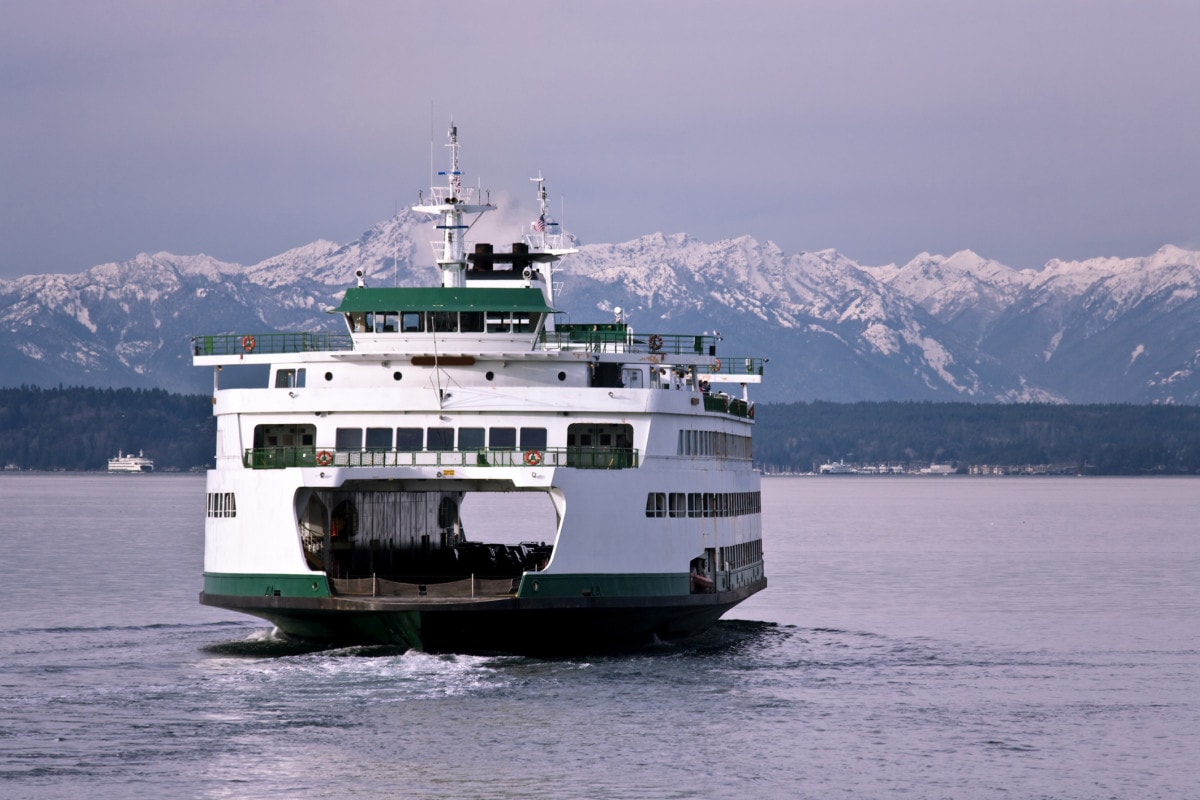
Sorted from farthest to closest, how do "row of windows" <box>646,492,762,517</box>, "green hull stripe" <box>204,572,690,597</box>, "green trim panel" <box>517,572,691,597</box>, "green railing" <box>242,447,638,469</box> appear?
"row of windows" <box>646,492,762,517</box> → "green railing" <box>242,447,638,469</box> → "green hull stripe" <box>204,572,690,597</box> → "green trim panel" <box>517,572,691,597</box>

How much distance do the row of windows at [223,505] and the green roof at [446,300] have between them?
496cm

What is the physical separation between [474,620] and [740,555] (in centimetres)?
1226

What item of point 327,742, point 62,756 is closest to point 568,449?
point 327,742

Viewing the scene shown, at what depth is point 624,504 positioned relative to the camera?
41281 mm

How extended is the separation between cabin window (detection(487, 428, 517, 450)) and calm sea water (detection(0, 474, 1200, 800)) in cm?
471

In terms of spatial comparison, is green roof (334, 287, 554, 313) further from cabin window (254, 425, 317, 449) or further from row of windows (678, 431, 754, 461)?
row of windows (678, 431, 754, 461)

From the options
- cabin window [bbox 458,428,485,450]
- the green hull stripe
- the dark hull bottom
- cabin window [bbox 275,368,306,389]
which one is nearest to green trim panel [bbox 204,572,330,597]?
the green hull stripe

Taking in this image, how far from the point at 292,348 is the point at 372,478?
655 centimetres

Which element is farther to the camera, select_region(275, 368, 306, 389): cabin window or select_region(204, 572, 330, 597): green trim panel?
select_region(275, 368, 306, 389): cabin window

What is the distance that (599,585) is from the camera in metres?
40.6

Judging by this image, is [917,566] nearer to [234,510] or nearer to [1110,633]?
[1110,633]

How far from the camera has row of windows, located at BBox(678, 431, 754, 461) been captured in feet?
145

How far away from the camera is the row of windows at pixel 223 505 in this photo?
138ft

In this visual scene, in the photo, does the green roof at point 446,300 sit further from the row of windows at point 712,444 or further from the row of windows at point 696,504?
the row of windows at point 696,504
